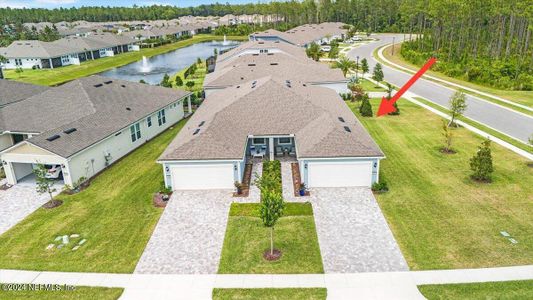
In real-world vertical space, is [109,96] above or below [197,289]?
above

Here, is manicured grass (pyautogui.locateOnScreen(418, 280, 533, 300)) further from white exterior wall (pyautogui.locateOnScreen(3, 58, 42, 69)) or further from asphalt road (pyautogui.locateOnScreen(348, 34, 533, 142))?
white exterior wall (pyautogui.locateOnScreen(3, 58, 42, 69))

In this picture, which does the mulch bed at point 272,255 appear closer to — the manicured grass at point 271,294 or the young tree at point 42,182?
the manicured grass at point 271,294

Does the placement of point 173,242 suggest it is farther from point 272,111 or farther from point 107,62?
point 107,62

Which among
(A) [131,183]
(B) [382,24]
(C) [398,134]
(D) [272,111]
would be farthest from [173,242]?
(B) [382,24]

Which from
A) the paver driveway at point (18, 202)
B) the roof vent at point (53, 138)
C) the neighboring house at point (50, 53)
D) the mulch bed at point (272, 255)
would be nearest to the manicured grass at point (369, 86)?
the mulch bed at point (272, 255)

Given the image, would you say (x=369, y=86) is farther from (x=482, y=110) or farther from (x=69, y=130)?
(x=69, y=130)
